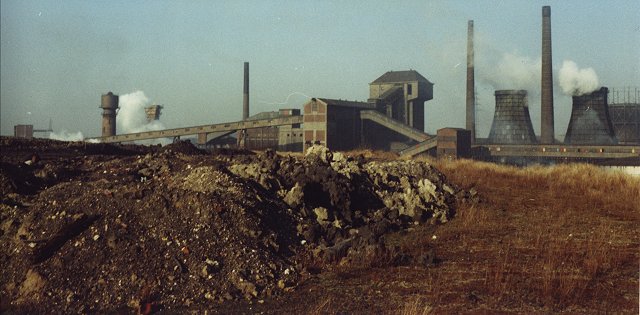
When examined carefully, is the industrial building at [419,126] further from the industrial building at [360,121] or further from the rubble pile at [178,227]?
the rubble pile at [178,227]

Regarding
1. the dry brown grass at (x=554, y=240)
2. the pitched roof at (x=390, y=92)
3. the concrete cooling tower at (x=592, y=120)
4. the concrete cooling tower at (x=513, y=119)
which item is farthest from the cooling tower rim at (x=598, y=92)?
the dry brown grass at (x=554, y=240)

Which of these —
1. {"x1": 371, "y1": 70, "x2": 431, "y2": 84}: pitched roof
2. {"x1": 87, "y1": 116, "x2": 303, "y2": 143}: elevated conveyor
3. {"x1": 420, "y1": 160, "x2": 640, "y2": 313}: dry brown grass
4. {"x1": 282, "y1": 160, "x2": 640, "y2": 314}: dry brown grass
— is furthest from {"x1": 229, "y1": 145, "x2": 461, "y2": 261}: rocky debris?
{"x1": 371, "y1": 70, "x2": 431, "y2": 84}: pitched roof

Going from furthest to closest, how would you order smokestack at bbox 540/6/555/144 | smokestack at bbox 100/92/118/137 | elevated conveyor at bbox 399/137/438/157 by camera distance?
smokestack at bbox 100/92/118/137 → smokestack at bbox 540/6/555/144 → elevated conveyor at bbox 399/137/438/157

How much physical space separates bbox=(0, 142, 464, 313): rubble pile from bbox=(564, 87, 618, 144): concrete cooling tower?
3538 centimetres

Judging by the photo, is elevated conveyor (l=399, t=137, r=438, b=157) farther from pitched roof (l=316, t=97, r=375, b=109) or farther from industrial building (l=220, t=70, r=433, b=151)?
pitched roof (l=316, t=97, r=375, b=109)

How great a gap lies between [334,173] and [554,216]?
16.9 feet

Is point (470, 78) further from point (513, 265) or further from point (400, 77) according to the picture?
point (513, 265)

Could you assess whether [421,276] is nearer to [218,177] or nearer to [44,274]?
[218,177]

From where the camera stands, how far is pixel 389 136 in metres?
46.9

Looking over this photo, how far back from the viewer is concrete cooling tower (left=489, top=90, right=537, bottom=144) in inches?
1881

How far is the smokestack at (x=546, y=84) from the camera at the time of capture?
134ft

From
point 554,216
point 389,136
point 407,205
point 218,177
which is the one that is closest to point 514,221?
point 554,216

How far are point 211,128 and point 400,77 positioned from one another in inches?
811

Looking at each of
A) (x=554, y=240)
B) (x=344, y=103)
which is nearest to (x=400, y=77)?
(x=344, y=103)
